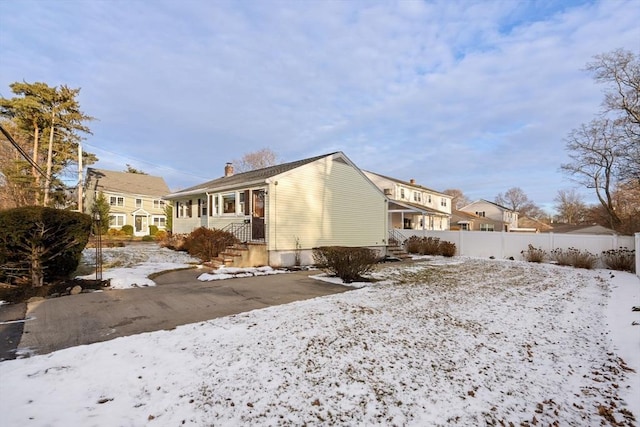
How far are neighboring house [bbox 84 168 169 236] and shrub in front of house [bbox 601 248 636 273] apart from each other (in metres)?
35.2

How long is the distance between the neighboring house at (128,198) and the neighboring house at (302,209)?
2161cm

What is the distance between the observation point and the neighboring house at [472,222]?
1845 inches

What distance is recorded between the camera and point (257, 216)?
1488 cm

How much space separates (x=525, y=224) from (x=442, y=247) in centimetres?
5855

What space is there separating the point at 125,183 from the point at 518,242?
40218 mm

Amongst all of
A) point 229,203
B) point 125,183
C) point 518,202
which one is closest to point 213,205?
point 229,203

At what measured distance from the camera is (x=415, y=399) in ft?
11.8

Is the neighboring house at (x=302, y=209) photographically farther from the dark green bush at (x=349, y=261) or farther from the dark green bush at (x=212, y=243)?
the dark green bush at (x=349, y=261)

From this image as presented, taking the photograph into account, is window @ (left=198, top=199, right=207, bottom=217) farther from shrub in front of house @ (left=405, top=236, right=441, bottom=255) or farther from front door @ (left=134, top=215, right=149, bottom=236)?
front door @ (left=134, top=215, right=149, bottom=236)

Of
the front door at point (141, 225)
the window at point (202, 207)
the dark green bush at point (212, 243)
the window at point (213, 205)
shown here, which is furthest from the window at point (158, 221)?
the dark green bush at point (212, 243)

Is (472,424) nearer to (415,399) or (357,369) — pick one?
(415,399)

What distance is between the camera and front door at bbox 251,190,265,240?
48.0 ft

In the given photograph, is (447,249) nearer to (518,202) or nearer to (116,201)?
(116,201)

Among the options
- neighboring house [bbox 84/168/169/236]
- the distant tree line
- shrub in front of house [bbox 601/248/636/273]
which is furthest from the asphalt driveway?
neighboring house [bbox 84/168/169/236]
